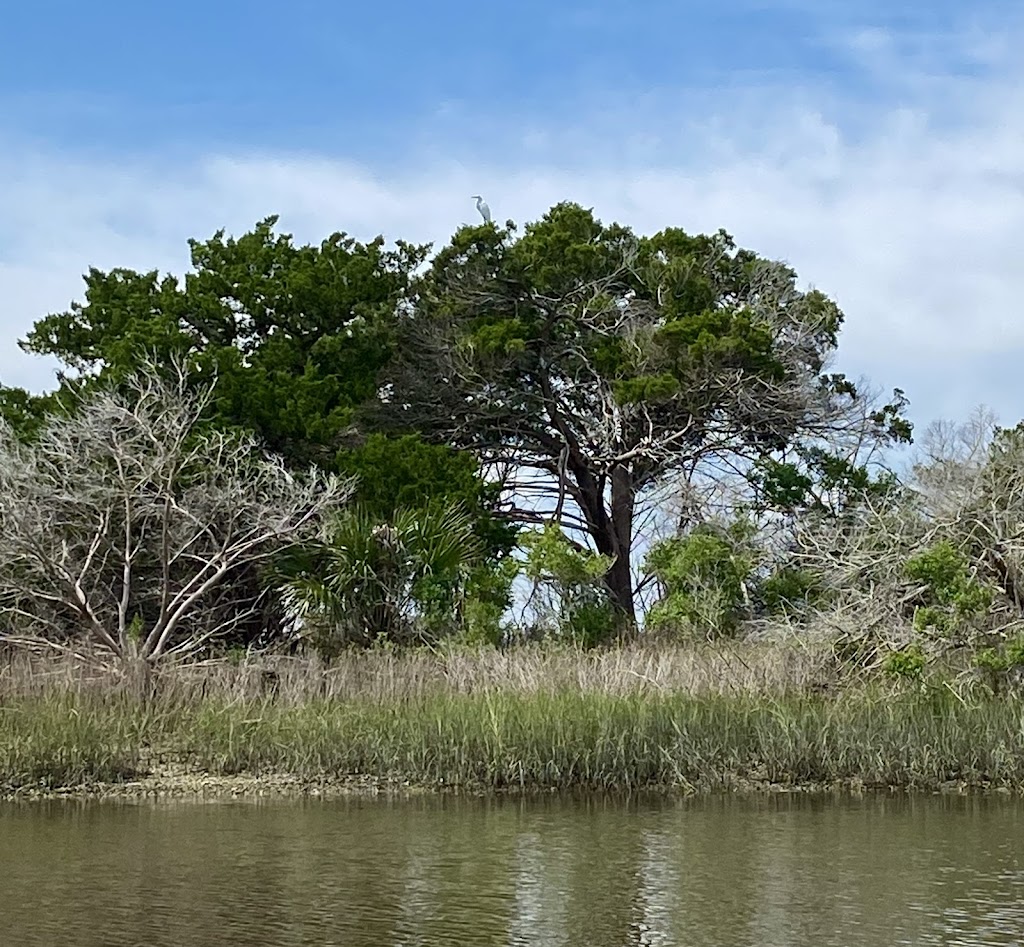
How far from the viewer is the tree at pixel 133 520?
851 inches

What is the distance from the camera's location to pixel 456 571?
23.8 m

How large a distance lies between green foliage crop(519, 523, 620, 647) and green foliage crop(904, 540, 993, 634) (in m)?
7.16

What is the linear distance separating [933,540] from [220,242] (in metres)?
15.4

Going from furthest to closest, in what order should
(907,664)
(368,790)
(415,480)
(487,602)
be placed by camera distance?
(415,480)
(487,602)
(907,664)
(368,790)

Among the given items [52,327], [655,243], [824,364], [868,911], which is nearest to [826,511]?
[824,364]

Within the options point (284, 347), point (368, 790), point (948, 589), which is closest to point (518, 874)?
point (368, 790)

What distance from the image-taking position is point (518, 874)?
10.4 m

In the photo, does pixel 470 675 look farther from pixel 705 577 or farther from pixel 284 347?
pixel 284 347

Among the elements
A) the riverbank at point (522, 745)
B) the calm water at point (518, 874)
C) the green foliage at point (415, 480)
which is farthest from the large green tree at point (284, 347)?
the calm water at point (518, 874)

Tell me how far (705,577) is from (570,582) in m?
2.30

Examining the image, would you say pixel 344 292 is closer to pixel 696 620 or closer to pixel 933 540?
pixel 696 620

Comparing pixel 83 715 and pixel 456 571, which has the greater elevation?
pixel 456 571

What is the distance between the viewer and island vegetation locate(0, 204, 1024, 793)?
1573 centimetres

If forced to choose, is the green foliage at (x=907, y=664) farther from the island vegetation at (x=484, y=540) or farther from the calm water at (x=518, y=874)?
the calm water at (x=518, y=874)
